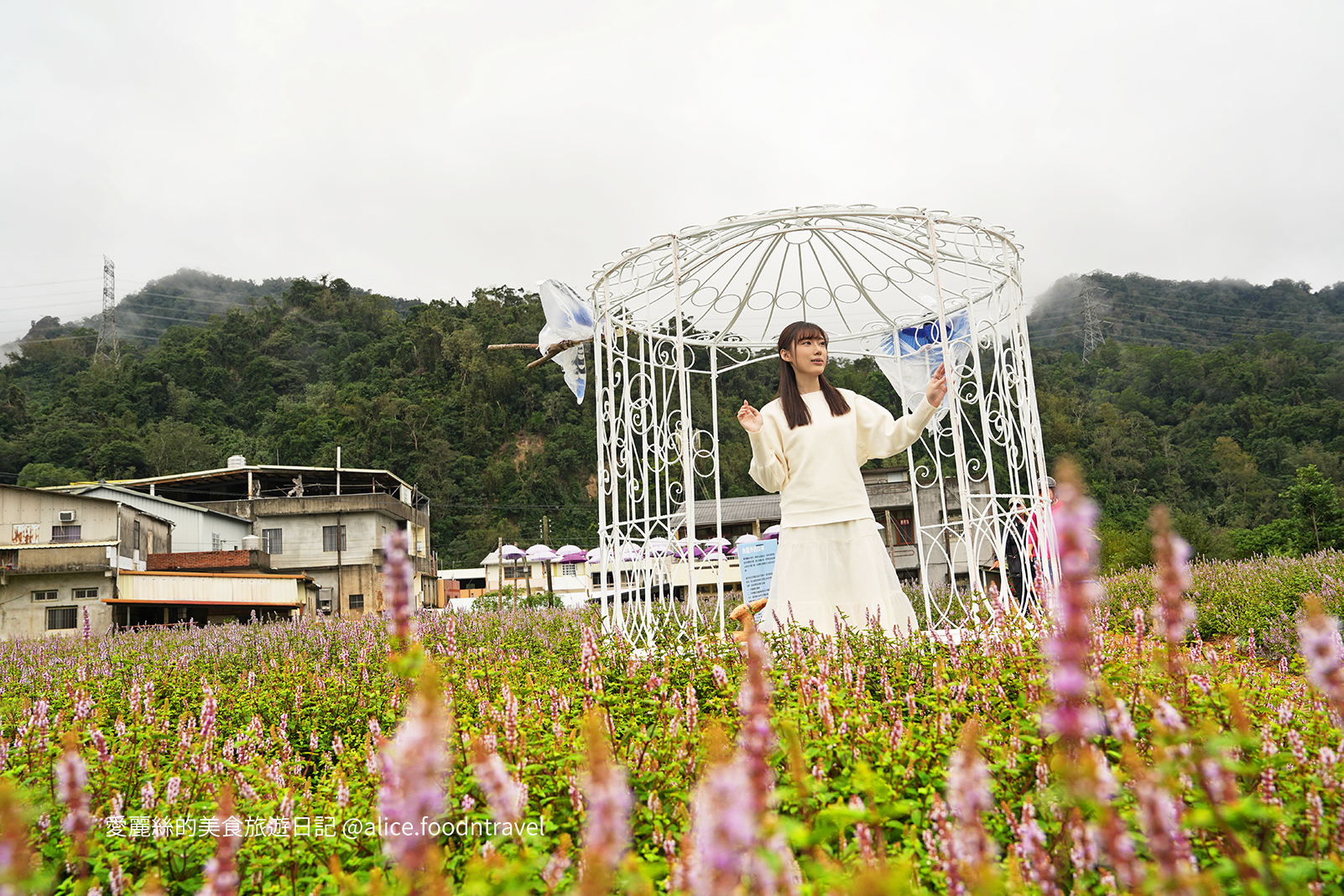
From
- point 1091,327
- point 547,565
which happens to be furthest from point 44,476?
point 1091,327

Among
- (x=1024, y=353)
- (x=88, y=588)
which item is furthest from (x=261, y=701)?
(x=88, y=588)

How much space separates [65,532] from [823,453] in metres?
30.6

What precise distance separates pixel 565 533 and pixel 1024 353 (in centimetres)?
5015

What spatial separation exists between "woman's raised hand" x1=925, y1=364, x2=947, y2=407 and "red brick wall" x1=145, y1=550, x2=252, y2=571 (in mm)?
31279

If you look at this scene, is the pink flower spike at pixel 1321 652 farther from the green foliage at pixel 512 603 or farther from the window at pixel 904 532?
the window at pixel 904 532

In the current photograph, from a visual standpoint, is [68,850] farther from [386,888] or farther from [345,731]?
[345,731]

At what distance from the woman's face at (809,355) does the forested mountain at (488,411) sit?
29721mm

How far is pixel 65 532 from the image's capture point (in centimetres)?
2766

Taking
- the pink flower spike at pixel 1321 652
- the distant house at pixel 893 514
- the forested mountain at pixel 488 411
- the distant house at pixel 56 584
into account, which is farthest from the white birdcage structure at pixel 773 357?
the forested mountain at pixel 488 411

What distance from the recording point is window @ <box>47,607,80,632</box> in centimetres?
2434

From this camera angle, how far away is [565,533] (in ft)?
182

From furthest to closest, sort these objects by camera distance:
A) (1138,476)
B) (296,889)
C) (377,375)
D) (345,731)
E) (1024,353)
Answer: (377,375) → (1138,476) → (1024,353) → (345,731) → (296,889)

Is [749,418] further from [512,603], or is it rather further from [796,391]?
[512,603]

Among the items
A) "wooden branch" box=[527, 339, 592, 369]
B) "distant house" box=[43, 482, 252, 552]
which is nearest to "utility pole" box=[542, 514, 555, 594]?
"distant house" box=[43, 482, 252, 552]
